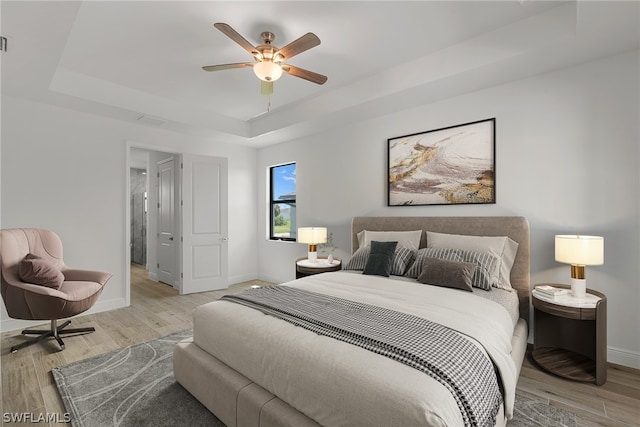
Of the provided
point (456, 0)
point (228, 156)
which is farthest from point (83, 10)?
point (228, 156)

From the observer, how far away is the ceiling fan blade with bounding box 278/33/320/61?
2.17 meters

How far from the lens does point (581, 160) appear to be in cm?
267

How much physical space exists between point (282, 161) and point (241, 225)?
1387 millimetres

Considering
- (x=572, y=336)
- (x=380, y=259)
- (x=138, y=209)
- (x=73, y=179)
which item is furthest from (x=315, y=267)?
(x=138, y=209)

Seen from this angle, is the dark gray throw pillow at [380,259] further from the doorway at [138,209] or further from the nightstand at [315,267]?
the doorway at [138,209]

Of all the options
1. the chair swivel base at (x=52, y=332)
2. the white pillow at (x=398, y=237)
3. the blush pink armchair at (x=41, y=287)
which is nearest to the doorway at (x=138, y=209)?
the blush pink armchair at (x=41, y=287)

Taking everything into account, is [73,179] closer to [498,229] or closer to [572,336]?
[498,229]

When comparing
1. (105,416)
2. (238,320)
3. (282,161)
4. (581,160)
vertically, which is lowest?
(105,416)

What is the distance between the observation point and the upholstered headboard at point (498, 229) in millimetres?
2881

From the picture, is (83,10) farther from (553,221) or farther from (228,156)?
(553,221)

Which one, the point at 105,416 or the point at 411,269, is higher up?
the point at 411,269

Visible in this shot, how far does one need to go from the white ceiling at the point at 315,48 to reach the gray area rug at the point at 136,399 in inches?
101

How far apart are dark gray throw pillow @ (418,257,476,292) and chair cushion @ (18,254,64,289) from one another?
3.35 m

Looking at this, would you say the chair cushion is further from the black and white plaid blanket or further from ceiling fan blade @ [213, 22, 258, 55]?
ceiling fan blade @ [213, 22, 258, 55]
